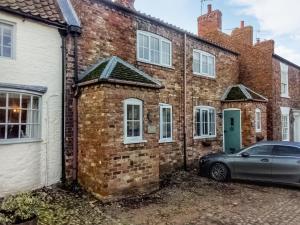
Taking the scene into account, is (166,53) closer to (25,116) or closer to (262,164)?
(262,164)

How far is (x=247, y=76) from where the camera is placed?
18.0 m

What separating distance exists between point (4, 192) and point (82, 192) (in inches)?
83.3

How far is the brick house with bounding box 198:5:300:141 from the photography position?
17391 mm

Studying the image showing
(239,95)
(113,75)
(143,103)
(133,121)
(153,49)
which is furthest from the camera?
(239,95)

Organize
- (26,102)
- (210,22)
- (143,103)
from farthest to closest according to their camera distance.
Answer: (210,22), (143,103), (26,102)

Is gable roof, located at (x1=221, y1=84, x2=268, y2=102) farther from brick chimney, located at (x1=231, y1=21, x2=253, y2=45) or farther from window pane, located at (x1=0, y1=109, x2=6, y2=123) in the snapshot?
window pane, located at (x1=0, y1=109, x2=6, y2=123)

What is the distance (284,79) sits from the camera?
19.2 m

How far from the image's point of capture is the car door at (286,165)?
996cm

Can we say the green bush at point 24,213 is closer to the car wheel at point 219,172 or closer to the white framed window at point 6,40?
the white framed window at point 6,40

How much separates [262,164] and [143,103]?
500 centimetres

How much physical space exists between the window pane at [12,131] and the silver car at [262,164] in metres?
7.18

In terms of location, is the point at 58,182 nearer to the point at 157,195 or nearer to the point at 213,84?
the point at 157,195

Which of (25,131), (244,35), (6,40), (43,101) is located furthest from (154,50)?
(244,35)

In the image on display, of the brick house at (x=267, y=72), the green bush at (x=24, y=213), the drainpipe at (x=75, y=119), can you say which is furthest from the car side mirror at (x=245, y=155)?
the brick house at (x=267, y=72)
